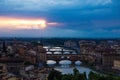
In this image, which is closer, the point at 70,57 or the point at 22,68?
the point at 22,68

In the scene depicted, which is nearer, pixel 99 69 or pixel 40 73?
pixel 40 73

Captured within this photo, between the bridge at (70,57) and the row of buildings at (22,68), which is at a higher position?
the row of buildings at (22,68)

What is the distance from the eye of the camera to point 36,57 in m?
30.6

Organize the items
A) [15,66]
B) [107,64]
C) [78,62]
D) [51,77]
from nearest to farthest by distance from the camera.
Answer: [51,77] → [15,66] → [107,64] → [78,62]

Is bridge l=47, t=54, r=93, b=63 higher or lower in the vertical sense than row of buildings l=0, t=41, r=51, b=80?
lower

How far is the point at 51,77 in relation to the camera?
49.4 feet

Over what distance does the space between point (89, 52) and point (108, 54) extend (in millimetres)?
7420

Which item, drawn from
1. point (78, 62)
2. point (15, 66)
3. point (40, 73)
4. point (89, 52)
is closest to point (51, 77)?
point (40, 73)

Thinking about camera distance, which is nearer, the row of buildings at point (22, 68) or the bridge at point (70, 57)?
the row of buildings at point (22, 68)

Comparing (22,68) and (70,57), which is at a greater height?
(22,68)

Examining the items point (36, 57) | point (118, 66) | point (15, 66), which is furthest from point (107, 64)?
point (15, 66)

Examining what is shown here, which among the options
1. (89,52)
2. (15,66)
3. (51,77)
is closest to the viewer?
(51,77)

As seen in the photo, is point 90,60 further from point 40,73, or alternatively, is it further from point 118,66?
point 40,73

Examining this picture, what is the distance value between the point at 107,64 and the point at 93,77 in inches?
701
